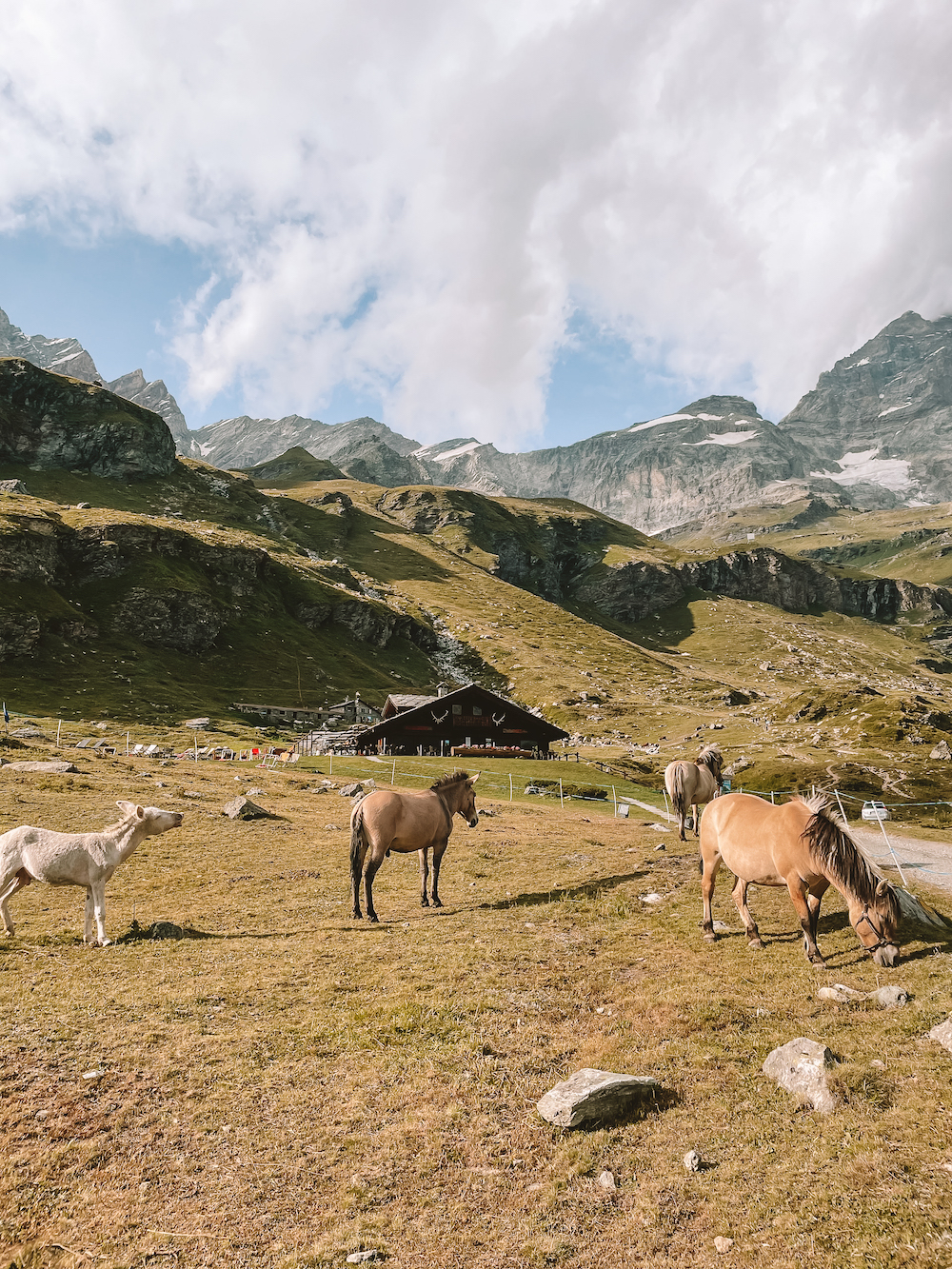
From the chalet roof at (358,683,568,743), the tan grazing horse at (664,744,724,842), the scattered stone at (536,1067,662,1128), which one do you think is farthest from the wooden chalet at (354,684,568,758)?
the scattered stone at (536,1067,662,1128)

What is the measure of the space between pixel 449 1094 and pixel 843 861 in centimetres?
787

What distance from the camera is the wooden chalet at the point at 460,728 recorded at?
7431cm

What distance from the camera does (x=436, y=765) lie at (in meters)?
53.8

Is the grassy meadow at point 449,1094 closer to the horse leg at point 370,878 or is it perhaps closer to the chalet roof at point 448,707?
the horse leg at point 370,878

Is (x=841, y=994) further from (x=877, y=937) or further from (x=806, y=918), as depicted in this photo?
(x=877, y=937)

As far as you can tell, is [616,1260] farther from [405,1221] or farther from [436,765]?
[436,765]

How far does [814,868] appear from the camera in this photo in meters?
11.2

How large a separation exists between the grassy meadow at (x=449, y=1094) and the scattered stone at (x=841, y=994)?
0.20 m

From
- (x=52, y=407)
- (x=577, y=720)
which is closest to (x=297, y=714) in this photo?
(x=577, y=720)

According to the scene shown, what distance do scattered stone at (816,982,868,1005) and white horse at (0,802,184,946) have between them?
14.2 meters

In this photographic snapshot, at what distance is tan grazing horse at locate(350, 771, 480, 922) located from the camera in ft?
52.3

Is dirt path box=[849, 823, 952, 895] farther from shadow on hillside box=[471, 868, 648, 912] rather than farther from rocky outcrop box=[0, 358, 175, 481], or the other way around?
rocky outcrop box=[0, 358, 175, 481]

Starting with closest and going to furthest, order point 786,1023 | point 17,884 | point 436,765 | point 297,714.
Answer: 1. point 786,1023
2. point 17,884
3. point 436,765
4. point 297,714

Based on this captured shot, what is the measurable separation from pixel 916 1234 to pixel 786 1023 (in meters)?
4.32
